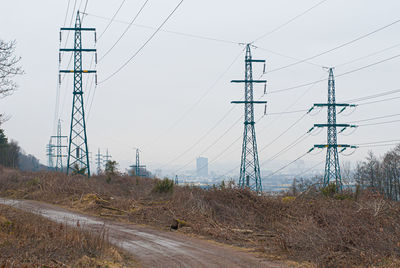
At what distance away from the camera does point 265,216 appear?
828 inches

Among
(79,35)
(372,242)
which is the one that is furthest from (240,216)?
(79,35)

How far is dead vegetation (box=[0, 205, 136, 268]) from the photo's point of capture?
9344 mm

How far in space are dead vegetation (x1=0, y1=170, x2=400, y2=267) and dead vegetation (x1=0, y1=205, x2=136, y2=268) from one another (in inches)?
→ 217

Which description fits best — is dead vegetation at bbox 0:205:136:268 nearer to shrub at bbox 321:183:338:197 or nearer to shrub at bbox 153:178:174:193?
shrub at bbox 153:178:174:193

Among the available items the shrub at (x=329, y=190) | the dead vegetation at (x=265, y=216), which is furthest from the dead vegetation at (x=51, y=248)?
the shrub at (x=329, y=190)

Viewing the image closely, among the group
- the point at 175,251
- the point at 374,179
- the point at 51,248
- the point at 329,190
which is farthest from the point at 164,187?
the point at 374,179

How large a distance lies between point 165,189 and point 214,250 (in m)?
15.5

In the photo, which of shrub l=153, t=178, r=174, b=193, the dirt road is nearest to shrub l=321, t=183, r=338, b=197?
shrub l=153, t=178, r=174, b=193

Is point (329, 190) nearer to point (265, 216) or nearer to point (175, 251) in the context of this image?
point (265, 216)

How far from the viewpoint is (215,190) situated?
2411 cm

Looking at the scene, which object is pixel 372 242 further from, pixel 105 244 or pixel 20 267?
pixel 20 267

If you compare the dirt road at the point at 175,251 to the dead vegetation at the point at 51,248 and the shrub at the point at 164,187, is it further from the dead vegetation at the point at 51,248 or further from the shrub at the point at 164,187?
the shrub at the point at 164,187

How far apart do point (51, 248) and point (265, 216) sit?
42.5 feet

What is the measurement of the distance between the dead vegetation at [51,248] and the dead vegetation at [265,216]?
551 centimetres
